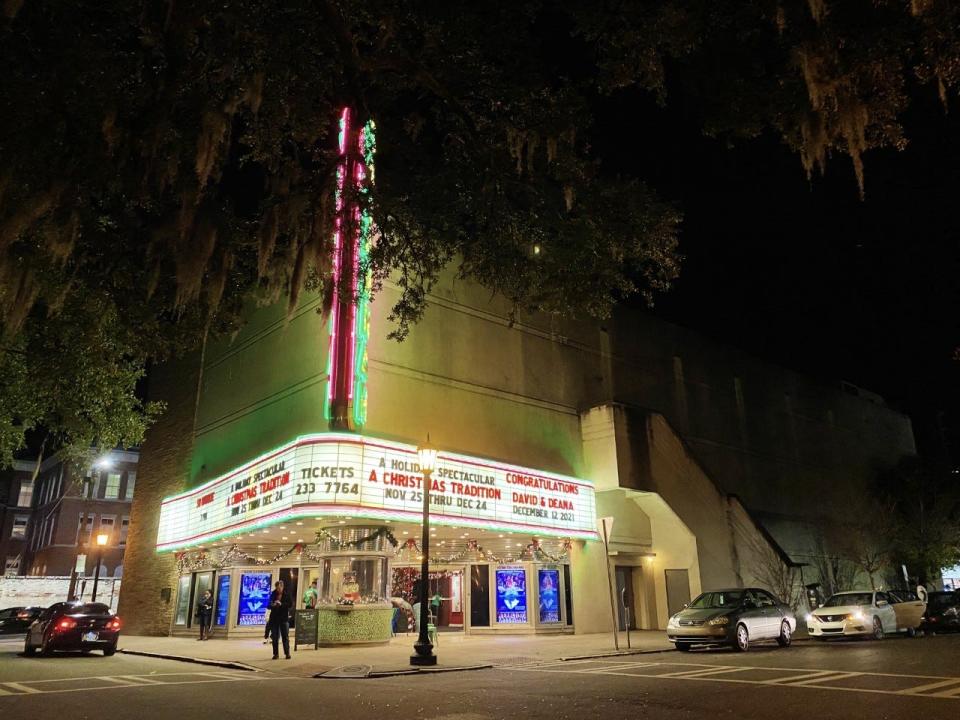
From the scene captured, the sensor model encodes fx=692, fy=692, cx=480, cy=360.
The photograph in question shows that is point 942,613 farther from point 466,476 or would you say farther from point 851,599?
point 466,476

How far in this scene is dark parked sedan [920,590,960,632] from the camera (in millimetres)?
22141

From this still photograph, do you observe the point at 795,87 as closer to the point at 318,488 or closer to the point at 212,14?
the point at 212,14

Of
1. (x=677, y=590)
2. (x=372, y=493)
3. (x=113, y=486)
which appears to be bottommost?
(x=677, y=590)

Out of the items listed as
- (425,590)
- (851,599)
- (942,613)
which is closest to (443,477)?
(425,590)

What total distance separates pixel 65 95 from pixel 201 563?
57.0ft

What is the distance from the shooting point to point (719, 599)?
17031 mm

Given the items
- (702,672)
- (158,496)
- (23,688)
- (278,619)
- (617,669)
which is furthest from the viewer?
(158,496)

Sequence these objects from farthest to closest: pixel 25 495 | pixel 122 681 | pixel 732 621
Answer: pixel 25 495
pixel 732 621
pixel 122 681

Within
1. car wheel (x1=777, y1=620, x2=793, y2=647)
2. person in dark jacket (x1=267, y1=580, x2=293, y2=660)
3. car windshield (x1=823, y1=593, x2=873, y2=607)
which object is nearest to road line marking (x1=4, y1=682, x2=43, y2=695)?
person in dark jacket (x1=267, y1=580, x2=293, y2=660)

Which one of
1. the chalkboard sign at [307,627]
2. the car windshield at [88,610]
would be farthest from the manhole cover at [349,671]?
the car windshield at [88,610]

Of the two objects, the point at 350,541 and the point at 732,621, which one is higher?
the point at 350,541

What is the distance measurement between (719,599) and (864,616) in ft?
15.5

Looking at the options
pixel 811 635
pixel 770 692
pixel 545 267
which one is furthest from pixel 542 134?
pixel 811 635

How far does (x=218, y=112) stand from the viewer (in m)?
11.2
